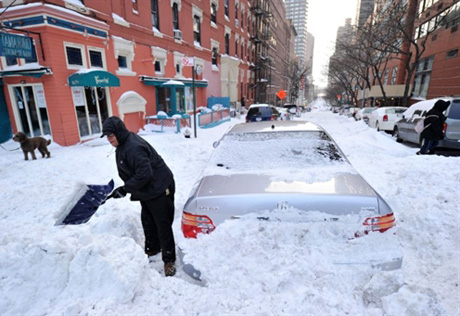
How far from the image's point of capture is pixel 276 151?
3.14 meters

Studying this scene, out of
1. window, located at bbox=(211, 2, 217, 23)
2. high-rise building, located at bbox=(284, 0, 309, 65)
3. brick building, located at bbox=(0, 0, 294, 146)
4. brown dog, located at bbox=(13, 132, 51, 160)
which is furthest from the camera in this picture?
high-rise building, located at bbox=(284, 0, 309, 65)

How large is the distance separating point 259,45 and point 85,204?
3788 centimetres

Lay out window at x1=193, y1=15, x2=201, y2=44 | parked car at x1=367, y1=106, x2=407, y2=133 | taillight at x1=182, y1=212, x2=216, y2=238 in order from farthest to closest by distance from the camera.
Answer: window at x1=193, y1=15, x2=201, y2=44 < parked car at x1=367, y1=106, x2=407, y2=133 < taillight at x1=182, y1=212, x2=216, y2=238

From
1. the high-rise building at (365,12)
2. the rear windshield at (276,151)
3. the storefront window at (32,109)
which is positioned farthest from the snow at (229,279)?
the high-rise building at (365,12)

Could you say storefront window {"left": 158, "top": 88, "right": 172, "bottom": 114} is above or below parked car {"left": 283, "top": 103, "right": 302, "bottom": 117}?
above

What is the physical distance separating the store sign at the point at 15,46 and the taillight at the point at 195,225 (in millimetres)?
7821

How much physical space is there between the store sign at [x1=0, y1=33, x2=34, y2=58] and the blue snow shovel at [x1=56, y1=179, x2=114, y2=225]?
17.1ft

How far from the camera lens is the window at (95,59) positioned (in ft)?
34.4

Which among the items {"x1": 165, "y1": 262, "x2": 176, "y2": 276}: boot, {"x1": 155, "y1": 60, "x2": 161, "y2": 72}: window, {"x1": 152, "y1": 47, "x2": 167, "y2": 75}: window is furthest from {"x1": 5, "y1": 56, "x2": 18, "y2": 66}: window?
{"x1": 165, "y1": 262, "x2": 176, "y2": 276}: boot

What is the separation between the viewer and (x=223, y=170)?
2.79m

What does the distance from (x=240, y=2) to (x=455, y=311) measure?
32.0 m

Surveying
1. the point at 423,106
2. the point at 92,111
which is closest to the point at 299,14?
the point at 423,106

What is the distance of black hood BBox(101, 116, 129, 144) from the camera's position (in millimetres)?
2455

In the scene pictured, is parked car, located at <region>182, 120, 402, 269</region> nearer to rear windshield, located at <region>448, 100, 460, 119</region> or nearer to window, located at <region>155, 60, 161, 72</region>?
rear windshield, located at <region>448, 100, 460, 119</region>
